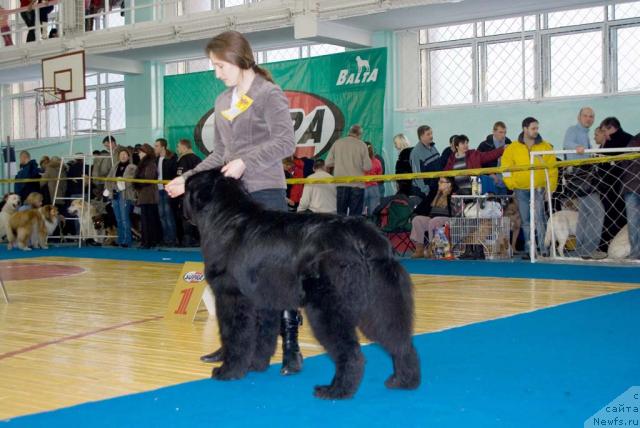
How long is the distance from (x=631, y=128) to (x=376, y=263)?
10941 mm

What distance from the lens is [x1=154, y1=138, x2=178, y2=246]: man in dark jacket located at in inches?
559

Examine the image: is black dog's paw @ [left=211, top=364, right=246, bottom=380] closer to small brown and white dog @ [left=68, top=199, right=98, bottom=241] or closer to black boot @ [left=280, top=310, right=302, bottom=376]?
black boot @ [left=280, top=310, right=302, bottom=376]

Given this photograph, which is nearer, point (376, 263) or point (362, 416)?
point (362, 416)

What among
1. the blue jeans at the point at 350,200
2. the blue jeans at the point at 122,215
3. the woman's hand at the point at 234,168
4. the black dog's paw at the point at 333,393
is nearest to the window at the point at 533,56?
the blue jeans at the point at 350,200

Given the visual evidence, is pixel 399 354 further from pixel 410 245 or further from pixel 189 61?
pixel 189 61

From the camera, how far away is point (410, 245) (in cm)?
1274

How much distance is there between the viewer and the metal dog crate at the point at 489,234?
11.3m

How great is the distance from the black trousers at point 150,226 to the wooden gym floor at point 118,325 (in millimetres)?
4200

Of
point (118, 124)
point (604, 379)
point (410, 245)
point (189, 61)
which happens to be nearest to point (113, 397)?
point (604, 379)

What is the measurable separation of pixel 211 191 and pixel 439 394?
1.43 meters

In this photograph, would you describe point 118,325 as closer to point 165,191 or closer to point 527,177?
point 527,177

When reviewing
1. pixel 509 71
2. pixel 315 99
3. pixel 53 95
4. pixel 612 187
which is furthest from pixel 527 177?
pixel 53 95

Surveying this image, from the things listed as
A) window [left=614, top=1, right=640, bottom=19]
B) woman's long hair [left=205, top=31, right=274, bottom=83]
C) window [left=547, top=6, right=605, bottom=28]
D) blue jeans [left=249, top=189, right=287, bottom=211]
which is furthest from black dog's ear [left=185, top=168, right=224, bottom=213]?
window [left=547, top=6, right=605, bottom=28]

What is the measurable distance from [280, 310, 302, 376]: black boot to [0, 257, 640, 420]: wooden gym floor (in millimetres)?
332
